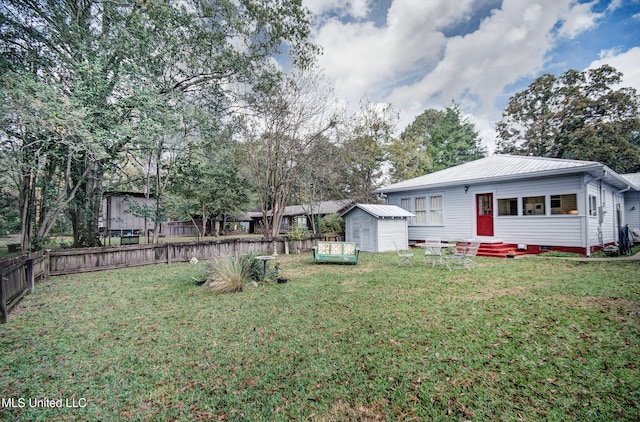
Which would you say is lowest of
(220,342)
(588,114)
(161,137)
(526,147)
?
(220,342)

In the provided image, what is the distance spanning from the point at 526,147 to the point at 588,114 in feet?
15.8

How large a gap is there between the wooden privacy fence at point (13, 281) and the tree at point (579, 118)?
109 feet

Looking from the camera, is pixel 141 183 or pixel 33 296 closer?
pixel 33 296

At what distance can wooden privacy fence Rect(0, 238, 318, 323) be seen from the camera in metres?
5.01

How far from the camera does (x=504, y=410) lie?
85.3 inches

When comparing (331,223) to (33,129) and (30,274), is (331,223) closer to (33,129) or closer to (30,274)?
(30,274)

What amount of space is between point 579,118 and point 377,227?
79.8ft

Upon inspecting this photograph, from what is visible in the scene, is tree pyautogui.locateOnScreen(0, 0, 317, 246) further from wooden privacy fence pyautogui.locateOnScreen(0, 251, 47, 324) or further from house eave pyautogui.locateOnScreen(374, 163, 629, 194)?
house eave pyautogui.locateOnScreen(374, 163, 629, 194)

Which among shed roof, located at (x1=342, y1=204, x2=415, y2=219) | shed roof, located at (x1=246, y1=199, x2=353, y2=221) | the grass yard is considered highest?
shed roof, located at (x1=246, y1=199, x2=353, y2=221)

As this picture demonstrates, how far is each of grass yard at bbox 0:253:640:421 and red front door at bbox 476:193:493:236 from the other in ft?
19.5

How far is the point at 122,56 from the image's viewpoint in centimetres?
891

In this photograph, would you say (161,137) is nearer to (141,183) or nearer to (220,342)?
(141,183)

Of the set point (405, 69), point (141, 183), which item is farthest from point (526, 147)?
point (141, 183)

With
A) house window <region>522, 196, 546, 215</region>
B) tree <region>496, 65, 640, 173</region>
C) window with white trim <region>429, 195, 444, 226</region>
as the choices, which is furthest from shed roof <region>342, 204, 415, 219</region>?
tree <region>496, 65, 640, 173</region>
